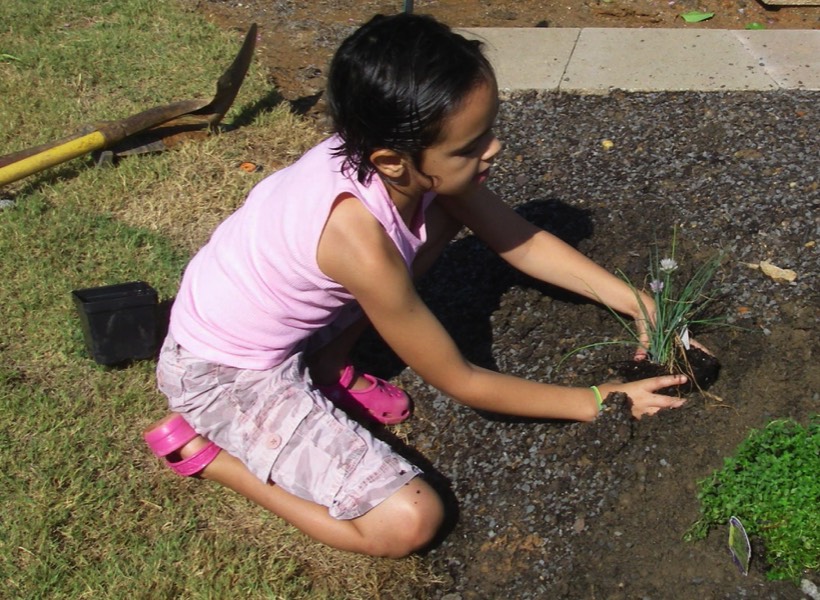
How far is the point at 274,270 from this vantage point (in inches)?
103

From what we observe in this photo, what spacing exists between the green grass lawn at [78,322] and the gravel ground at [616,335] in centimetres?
36

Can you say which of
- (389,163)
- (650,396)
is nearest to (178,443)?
(389,163)

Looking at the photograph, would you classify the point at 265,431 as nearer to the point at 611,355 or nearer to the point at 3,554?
the point at 3,554

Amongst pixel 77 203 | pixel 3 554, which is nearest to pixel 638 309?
pixel 3 554

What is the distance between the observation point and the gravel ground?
2561 millimetres

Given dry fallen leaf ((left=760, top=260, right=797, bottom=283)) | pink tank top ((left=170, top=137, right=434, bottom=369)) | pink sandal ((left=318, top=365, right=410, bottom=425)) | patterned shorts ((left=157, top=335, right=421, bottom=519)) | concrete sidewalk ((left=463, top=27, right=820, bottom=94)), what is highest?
pink tank top ((left=170, top=137, right=434, bottom=369))

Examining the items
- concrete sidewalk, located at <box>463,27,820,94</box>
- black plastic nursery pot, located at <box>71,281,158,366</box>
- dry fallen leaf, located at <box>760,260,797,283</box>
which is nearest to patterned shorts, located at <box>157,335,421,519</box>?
black plastic nursery pot, located at <box>71,281,158,366</box>

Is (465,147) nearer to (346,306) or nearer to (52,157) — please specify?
(346,306)

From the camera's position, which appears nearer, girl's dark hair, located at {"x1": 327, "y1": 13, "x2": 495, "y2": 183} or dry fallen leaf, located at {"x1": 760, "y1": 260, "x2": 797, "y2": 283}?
girl's dark hair, located at {"x1": 327, "y1": 13, "x2": 495, "y2": 183}

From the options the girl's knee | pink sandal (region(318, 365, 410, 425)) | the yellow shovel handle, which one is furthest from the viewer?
the yellow shovel handle

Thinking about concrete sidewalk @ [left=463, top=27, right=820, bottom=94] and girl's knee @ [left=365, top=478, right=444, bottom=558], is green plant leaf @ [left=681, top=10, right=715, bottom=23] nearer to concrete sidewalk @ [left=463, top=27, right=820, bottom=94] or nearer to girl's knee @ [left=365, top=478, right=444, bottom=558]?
concrete sidewalk @ [left=463, top=27, right=820, bottom=94]

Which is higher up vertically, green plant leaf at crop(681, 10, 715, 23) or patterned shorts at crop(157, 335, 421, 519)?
patterned shorts at crop(157, 335, 421, 519)

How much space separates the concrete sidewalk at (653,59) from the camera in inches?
174

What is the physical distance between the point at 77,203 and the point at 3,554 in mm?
1774
